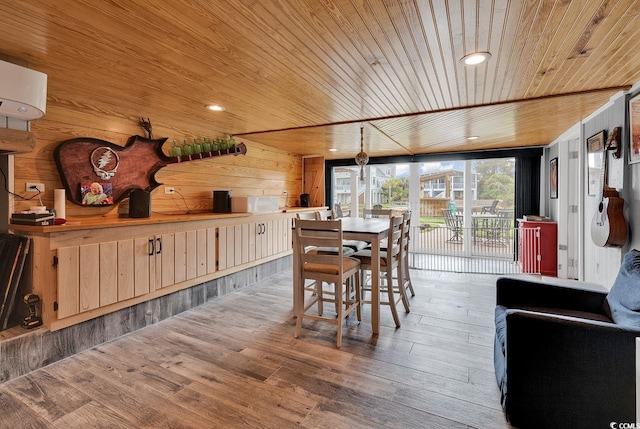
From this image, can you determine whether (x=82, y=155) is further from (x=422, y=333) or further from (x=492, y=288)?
(x=492, y=288)

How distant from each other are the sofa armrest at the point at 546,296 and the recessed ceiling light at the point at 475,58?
5.05ft

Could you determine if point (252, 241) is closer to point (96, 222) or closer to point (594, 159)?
point (96, 222)

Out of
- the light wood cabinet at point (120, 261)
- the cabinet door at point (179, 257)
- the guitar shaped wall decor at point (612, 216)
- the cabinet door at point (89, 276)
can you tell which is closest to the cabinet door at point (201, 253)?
the light wood cabinet at point (120, 261)

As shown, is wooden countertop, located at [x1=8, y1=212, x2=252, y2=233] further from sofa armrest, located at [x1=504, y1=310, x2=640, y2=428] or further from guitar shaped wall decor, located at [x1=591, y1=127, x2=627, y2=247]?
guitar shaped wall decor, located at [x1=591, y1=127, x2=627, y2=247]

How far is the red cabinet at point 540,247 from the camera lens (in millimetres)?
4816

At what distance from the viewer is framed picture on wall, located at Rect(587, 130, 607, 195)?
3204mm

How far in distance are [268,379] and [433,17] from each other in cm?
238

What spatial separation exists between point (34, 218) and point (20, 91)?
91 cm

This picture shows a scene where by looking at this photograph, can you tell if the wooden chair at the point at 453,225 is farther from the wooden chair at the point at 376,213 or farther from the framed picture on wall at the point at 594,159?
the framed picture on wall at the point at 594,159

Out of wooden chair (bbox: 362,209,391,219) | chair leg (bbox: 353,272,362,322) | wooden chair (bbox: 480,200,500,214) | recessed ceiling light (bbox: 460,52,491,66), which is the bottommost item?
chair leg (bbox: 353,272,362,322)

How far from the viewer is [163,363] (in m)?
2.35

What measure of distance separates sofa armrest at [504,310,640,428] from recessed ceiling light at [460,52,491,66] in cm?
158

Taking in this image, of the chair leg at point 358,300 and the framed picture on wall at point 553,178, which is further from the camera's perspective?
the framed picture on wall at point 553,178

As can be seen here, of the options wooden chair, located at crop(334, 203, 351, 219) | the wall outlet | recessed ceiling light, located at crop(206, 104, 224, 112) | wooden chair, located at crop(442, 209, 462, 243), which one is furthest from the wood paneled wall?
wooden chair, located at crop(442, 209, 462, 243)
